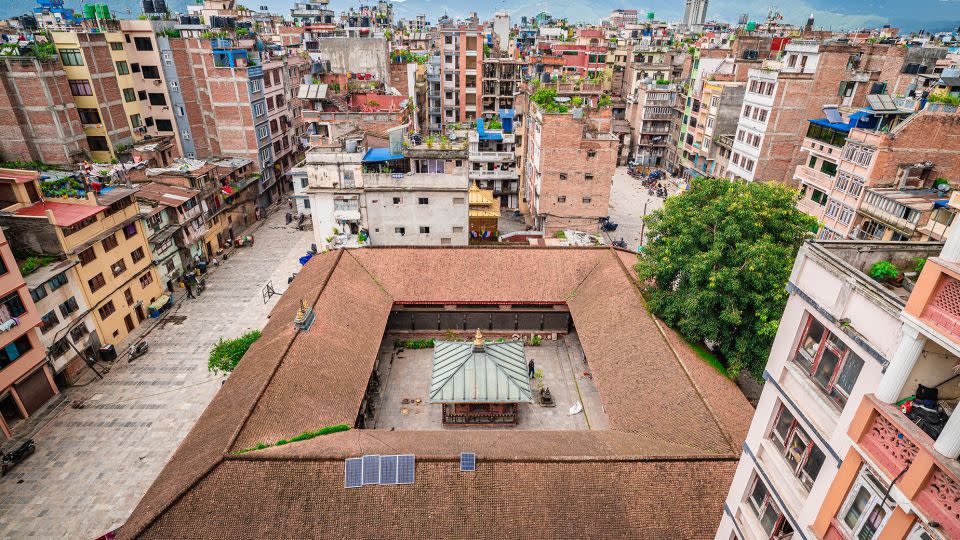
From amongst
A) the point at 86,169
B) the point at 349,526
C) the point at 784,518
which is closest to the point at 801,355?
the point at 784,518

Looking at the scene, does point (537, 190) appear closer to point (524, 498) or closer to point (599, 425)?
point (599, 425)

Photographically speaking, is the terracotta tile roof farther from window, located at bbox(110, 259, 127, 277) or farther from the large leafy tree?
window, located at bbox(110, 259, 127, 277)

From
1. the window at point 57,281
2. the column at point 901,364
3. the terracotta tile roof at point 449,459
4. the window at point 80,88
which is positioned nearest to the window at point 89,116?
the window at point 80,88

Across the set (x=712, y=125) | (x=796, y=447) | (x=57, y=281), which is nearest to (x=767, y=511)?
(x=796, y=447)

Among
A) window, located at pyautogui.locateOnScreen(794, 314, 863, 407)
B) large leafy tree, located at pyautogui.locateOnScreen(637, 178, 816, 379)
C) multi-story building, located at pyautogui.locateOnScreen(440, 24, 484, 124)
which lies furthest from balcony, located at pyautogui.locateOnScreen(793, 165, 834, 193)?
multi-story building, located at pyautogui.locateOnScreen(440, 24, 484, 124)

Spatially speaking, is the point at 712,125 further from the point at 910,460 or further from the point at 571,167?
the point at 910,460
